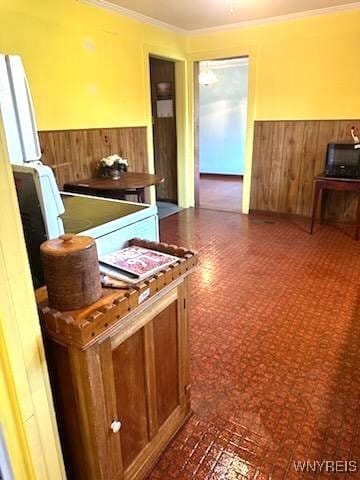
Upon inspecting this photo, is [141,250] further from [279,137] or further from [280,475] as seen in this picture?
[279,137]

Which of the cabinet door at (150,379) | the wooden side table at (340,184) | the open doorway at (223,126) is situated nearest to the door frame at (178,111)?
the open doorway at (223,126)

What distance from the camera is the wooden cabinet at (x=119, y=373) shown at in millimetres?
988

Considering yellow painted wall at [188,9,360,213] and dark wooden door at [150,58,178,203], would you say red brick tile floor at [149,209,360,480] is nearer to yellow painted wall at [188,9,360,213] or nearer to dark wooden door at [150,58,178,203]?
yellow painted wall at [188,9,360,213]

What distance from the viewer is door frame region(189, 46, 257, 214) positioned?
447 cm

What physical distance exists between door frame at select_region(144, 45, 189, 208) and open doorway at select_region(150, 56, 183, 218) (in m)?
0.16

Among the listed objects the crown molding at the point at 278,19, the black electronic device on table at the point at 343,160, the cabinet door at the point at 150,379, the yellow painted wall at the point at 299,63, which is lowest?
the cabinet door at the point at 150,379

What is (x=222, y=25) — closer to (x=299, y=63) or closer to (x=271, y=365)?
(x=299, y=63)

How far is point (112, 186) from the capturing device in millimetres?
3318

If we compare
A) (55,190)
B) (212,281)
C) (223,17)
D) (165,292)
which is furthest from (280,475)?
(223,17)

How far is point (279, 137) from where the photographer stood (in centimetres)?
458

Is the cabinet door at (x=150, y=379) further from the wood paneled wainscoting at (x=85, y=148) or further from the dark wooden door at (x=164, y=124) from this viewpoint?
the dark wooden door at (x=164, y=124)

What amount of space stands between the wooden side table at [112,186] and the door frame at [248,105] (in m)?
1.76

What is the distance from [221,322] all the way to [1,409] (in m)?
1.73

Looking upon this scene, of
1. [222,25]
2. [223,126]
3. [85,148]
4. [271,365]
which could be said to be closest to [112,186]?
[85,148]
